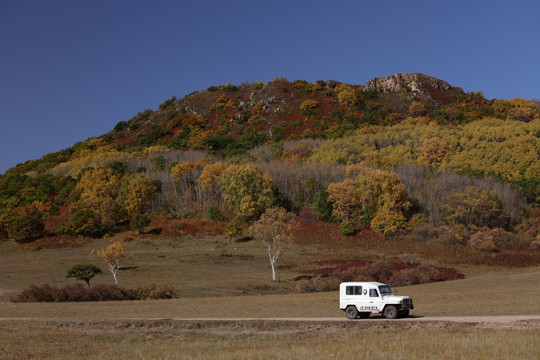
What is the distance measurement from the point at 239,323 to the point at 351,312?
6.24m

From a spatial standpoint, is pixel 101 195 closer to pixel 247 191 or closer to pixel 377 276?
pixel 247 191

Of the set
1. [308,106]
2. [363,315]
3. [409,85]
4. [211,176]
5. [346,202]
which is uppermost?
[409,85]

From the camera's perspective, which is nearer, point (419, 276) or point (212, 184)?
point (419, 276)

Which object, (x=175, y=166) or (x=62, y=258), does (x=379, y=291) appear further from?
(x=175, y=166)

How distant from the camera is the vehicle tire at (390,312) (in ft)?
90.1

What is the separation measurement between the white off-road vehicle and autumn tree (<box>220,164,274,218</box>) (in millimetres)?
66310

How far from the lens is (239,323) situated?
2694 cm

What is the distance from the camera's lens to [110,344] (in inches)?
798

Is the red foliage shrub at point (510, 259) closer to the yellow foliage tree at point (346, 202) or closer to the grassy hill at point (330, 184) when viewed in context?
the grassy hill at point (330, 184)

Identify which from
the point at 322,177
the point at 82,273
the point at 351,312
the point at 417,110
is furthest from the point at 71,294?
the point at 417,110

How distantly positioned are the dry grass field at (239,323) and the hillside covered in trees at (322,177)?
2172 centimetres

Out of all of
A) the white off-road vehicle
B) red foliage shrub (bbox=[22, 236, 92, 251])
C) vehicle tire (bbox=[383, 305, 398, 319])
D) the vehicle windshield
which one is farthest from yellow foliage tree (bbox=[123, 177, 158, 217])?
vehicle tire (bbox=[383, 305, 398, 319])

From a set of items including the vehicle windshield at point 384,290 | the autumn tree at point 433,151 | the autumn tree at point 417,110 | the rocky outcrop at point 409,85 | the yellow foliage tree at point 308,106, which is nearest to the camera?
the vehicle windshield at point 384,290

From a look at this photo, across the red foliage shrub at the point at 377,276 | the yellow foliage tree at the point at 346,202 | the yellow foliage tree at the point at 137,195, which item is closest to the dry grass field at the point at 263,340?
the red foliage shrub at the point at 377,276
